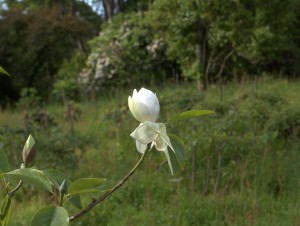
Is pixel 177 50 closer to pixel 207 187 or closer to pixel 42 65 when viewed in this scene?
pixel 42 65

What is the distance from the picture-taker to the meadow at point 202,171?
369 centimetres

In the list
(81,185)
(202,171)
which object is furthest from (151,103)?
(202,171)

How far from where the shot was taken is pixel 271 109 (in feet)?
18.5

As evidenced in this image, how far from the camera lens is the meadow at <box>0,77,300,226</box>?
3.69m

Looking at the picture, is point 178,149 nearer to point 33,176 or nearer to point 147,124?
point 147,124

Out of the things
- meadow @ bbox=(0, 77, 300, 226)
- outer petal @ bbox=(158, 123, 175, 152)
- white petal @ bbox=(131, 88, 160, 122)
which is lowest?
meadow @ bbox=(0, 77, 300, 226)

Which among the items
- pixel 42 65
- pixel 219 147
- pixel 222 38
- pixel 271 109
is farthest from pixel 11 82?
pixel 219 147

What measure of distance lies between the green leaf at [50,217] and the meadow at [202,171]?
7.63ft

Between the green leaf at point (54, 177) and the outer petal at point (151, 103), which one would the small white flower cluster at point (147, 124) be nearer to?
the outer petal at point (151, 103)

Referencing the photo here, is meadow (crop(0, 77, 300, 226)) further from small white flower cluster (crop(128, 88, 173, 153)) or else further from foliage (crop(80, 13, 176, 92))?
foliage (crop(80, 13, 176, 92))

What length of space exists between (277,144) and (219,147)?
875 millimetres

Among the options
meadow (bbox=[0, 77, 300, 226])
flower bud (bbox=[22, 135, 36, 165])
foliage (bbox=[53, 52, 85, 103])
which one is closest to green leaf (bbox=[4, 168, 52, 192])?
flower bud (bbox=[22, 135, 36, 165])

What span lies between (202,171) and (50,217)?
359 cm

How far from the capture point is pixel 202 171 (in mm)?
4402
